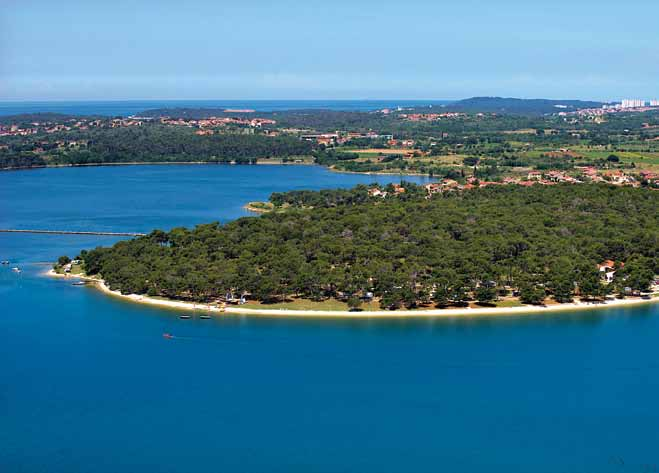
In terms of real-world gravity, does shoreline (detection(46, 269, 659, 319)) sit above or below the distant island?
below

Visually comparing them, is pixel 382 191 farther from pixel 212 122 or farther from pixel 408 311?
pixel 212 122

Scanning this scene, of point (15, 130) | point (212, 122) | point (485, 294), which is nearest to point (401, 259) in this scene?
point (485, 294)

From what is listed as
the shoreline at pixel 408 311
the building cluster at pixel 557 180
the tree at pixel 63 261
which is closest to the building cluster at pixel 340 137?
the building cluster at pixel 557 180

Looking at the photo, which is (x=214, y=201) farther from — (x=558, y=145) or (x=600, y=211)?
(x=558, y=145)

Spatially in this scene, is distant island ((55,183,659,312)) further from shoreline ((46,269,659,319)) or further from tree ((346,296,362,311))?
shoreline ((46,269,659,319))

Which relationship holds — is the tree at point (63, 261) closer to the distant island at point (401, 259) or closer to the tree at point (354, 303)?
the distant island at point (401, 259)

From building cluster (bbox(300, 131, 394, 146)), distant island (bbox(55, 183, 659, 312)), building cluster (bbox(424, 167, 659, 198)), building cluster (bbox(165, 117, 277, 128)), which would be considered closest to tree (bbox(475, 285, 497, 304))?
distant island (bbox(55, 183, 659, 312))

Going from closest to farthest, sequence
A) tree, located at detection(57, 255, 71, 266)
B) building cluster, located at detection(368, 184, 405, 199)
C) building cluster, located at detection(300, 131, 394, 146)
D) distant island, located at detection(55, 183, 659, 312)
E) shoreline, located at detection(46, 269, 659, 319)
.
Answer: shoreline, located at detection(46, 269, 659, 319)
distant island, located at detection(55, 183, 659, 312)
tree, located at detection(57, 255, 71, 266)
building cluster, located at detection(368, 184, 405, 199)
building cluster, located at detection(300, 131, 394, 146)

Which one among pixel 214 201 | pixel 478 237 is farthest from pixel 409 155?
pixel 478 237

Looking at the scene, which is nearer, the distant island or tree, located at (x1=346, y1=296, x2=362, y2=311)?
tree, located at (x1=346, y1=296, x2=362, y2=311)
